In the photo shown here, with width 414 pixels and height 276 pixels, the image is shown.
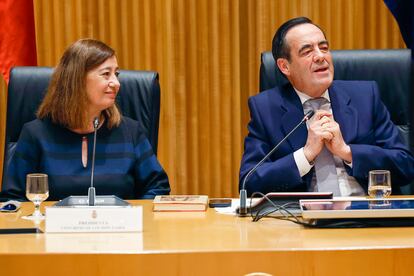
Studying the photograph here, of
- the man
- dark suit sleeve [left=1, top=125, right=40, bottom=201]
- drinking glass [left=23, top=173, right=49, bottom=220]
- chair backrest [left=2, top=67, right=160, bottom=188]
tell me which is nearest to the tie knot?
the man

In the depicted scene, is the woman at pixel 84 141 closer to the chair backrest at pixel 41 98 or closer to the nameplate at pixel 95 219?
the chair backrest at pixel 41 98

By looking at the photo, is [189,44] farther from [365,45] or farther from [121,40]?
[365,45]

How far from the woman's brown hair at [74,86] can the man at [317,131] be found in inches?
26.1

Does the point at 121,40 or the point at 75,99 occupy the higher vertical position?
the point at 121,40

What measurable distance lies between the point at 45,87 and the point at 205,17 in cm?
115

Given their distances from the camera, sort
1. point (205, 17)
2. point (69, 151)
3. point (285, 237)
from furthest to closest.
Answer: point (205, 17), point (69, 151), point (285, 237)

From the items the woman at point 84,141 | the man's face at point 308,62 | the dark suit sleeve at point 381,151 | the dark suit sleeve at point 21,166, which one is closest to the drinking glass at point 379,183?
the dark suit sleeve at point 381,151

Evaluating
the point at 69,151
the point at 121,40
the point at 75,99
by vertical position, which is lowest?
the point at 69,151

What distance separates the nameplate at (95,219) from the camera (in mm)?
2314

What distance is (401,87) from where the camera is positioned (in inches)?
140

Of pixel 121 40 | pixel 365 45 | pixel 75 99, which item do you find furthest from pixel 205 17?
pixel 75 99

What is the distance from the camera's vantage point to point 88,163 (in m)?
3.41

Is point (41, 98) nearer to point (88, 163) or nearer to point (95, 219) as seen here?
point (88, 163)

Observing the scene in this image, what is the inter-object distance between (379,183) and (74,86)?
57.0 inches
